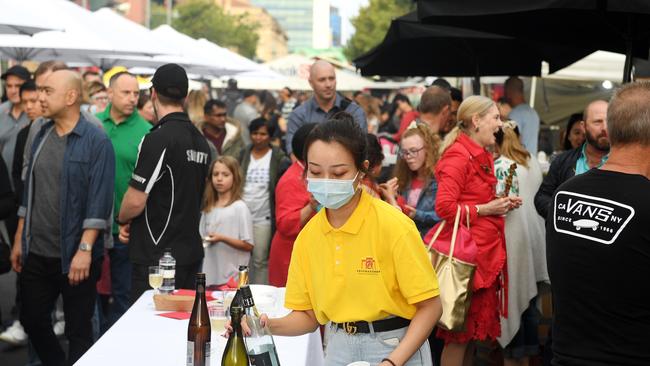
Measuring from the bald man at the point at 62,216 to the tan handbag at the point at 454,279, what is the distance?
7.70ft

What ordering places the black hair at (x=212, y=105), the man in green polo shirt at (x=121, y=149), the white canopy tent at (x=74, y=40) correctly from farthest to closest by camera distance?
1. the black hair at (x=212, y=105)
2. the white canopy tent at (x=74, y=40)
3. the man in green polo shirt at (x=121, y=149)

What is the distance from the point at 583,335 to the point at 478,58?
7626mm

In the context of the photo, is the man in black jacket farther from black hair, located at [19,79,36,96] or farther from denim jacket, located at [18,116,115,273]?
black hair, located at [19,79,36,96]

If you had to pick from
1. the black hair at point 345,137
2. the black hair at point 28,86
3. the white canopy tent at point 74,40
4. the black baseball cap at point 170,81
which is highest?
the white canopy tent at point 74,40

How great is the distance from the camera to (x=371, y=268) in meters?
4.00

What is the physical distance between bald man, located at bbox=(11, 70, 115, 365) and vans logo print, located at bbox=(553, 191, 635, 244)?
3.88 metres

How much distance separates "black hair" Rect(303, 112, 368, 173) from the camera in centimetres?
400

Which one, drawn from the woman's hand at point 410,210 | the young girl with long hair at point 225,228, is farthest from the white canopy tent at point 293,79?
the woman's hand at point 410,210

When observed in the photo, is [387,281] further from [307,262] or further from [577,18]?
[577,18]

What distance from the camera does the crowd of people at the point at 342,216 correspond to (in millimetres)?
3857

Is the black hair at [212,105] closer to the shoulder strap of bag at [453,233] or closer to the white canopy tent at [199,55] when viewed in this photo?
the shoulder strap of bag at [453,233]

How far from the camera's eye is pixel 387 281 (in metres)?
4.00

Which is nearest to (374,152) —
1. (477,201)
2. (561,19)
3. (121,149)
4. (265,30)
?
(477,201)

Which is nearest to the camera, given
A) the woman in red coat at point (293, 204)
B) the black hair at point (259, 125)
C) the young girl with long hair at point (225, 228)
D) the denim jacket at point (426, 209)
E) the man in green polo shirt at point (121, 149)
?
the woman in red coat at point (293, 204)
